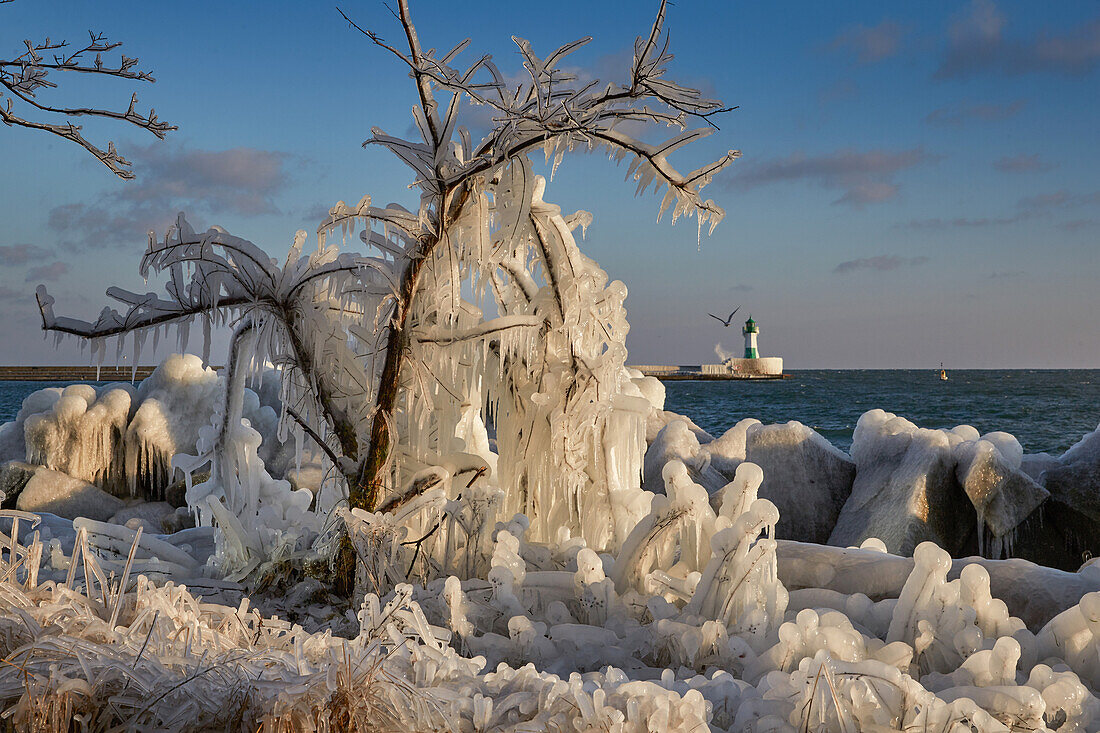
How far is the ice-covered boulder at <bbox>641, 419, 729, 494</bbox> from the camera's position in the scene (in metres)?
7.88

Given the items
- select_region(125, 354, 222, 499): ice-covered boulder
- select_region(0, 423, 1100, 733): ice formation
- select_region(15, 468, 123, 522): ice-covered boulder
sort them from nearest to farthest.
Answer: select_region(0, 423, 1100, 733): ice formation → select_region(15, 468, 123, 522): ice-covered boulder → select_region(125, 354, 222, 499): ice-covered boulder

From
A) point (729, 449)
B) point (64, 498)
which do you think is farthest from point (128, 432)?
point (729, 449)

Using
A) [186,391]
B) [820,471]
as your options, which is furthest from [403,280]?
[186,391]

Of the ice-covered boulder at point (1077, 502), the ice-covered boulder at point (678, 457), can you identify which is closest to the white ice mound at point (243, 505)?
the ice-covered boulder at point (678, 457)

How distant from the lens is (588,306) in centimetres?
325

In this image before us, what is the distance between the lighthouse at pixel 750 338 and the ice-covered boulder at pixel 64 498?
40894mm

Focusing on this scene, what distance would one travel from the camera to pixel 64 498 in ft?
27.8

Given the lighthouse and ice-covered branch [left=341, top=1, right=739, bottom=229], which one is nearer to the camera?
ice-covered branch [left=341, top=1, right=739, bottom=229]

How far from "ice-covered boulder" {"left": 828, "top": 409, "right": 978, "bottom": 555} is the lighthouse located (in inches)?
1535

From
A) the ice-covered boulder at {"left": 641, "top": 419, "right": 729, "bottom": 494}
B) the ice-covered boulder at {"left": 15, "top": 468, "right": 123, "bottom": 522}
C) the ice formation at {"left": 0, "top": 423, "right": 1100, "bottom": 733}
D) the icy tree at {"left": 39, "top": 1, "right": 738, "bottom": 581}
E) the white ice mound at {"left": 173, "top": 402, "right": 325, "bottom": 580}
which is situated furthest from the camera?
the ice-covered boulder at {"left": 15, "top": 468, "right": 123, "bottom": 522}

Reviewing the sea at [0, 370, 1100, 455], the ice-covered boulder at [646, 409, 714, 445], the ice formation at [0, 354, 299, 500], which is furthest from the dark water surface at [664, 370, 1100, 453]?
the ice formation at [0, 354, 299, 500]

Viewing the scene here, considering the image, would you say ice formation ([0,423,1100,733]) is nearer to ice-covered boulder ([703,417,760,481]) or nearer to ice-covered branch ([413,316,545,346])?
ice-covered branch ([413,316,545,346])

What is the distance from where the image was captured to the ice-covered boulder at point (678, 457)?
7.88 m

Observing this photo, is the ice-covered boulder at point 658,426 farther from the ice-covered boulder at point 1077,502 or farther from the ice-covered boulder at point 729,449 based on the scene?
the ice-covered boulder at point 1077,502
